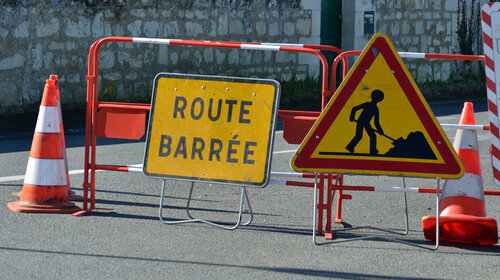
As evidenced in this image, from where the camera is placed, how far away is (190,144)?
6848 millimetres

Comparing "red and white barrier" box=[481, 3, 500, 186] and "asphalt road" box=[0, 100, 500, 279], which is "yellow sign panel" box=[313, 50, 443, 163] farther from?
"asphalt road" box=[0, 100, 500, 279]

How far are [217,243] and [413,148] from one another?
1432mm

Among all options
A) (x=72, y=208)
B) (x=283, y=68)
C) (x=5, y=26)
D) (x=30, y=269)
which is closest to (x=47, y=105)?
(x=72, y=208)

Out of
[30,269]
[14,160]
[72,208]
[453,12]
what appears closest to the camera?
[30,269]

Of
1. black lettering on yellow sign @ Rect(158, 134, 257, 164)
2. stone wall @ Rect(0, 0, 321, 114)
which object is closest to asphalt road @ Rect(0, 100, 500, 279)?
black lettering on yellow sign @ Rect(158, 134, 257, 164)

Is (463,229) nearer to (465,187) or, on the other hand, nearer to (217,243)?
(465,187)

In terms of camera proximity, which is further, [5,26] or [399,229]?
[5,26]

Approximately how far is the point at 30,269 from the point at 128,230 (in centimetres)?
123

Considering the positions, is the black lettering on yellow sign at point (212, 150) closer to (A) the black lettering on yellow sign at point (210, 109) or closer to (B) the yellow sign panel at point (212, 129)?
(B) the yellow sign panel at point (212, 129)

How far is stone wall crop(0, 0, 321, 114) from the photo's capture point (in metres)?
14.1

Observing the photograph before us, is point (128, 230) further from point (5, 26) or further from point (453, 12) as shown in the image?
point (453, 12)

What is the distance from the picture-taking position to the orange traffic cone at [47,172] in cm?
718

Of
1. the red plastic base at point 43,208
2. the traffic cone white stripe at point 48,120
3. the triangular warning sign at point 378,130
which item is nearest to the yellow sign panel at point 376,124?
the triangular warning sign at point 378,130

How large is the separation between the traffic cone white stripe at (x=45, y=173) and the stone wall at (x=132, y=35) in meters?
6.91
